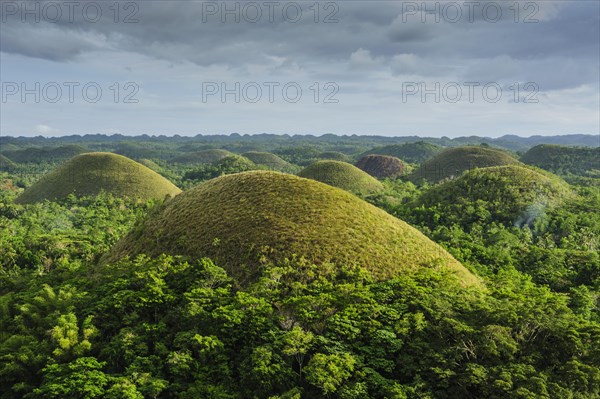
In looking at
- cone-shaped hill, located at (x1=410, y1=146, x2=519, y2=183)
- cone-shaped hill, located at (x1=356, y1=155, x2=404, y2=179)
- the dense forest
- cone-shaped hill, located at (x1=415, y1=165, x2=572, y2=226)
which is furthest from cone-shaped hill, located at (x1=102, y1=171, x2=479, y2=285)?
cone-shaped hill, located at (x1=356, y1=155, x2=404, y2=179)

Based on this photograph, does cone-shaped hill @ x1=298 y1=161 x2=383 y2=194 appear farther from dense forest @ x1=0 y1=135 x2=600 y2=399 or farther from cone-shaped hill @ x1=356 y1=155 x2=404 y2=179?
dense forest @ x1=0 y1=135 x2=600 y2=399

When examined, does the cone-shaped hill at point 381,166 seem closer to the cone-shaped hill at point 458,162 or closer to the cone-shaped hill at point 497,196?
the cone-shaped hill at point 458,162

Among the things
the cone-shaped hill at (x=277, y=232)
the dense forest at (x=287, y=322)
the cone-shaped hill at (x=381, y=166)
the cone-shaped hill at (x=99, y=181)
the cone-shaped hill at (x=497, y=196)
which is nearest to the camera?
the dense forest at (x=287, y=322)

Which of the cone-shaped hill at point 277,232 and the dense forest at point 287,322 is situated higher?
the cone-shaped hill at point 277,232

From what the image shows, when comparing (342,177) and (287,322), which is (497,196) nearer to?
(342,177)

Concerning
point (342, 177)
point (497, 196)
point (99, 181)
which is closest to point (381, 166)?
point (342, 177)

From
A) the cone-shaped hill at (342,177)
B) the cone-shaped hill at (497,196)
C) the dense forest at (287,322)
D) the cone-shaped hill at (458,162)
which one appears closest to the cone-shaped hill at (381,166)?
the cone-shaped hill at (458,162)
